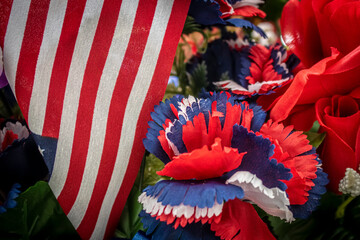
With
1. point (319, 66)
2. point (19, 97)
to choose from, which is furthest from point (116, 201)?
point (319, 66)

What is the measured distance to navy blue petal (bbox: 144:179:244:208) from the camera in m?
0.28

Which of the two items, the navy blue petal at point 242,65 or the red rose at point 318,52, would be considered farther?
the navy blue petal at point 242,65

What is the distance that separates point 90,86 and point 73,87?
0.02m

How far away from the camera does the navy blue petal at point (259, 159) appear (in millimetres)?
289

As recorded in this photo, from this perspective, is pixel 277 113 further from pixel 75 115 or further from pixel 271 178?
pixel 75 115

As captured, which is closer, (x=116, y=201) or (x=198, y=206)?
(x=198, y=206)

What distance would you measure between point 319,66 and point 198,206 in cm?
23

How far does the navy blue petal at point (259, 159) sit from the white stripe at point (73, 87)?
0.64 feet

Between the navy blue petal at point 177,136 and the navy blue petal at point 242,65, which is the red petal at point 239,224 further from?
the navy blue petal at point 242,65

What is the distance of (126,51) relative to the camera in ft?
1.27

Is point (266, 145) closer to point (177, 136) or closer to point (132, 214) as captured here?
point (177, 136)

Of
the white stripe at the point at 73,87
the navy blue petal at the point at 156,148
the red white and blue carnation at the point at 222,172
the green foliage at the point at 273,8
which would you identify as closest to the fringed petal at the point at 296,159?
the red white and blue carnation at the point at 222,172

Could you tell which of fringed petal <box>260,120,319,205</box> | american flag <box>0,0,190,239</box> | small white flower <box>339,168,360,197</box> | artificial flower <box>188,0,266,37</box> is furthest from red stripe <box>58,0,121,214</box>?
small white flower <box>339,168,360,197</box>

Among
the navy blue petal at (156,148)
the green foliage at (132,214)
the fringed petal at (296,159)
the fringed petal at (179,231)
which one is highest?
the navy blue petal at (156,148)
